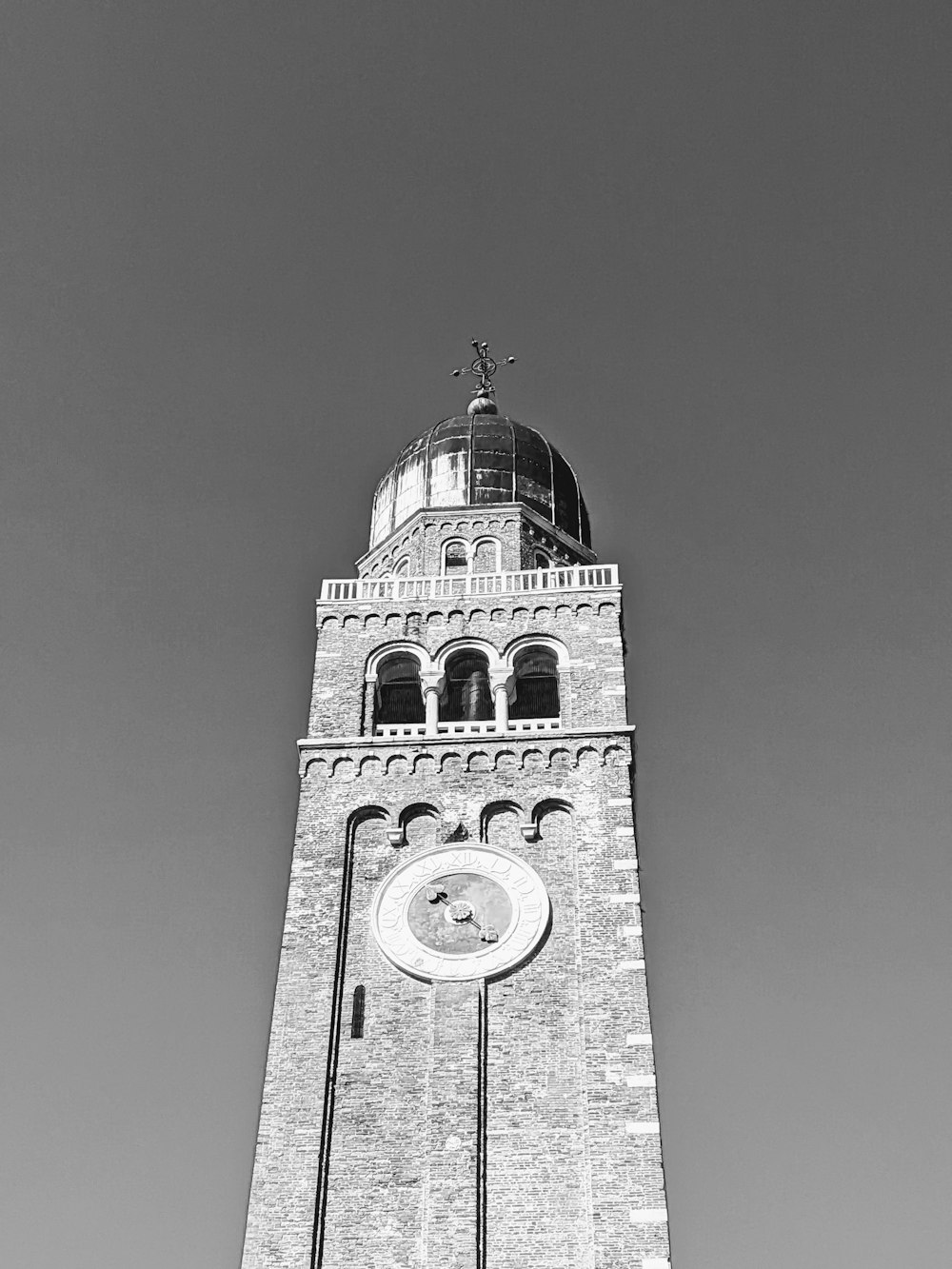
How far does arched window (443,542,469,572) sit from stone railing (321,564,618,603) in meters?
2.90

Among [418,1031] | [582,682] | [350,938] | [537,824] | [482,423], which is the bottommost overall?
[418,1031]

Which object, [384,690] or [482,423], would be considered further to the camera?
[482,423]

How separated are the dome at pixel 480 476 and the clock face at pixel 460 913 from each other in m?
13.0

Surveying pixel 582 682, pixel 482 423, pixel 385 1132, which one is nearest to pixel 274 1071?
pixel 385 1132

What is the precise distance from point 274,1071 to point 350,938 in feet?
10.3

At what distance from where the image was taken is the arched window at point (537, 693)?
35.8 metres

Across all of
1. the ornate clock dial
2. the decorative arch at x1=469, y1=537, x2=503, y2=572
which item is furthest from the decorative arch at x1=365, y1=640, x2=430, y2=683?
the ornate clock dial

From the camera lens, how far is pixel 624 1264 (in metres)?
24.3

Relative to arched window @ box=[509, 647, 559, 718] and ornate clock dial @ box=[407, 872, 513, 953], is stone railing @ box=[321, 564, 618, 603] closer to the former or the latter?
arched window @ box=[509, 647, 559, 718]

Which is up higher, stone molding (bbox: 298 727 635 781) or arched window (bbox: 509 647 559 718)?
arched window (bbox: 509 647 559 718)

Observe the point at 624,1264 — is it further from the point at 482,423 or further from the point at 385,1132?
the point at 482,423

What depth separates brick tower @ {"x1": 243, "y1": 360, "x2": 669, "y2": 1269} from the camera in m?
25.3

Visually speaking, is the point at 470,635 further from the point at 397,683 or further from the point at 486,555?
the point at 486,555

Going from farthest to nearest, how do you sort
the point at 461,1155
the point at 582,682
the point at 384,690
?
the point at 384,690 → the point at 582,682 → the point at 461,1155
